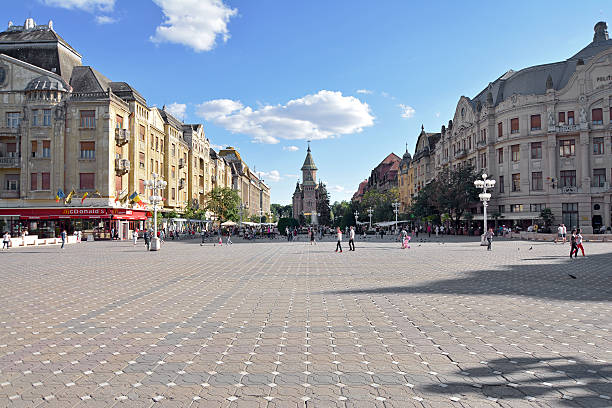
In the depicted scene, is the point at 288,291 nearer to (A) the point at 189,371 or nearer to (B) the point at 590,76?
(A) the point at 189,371

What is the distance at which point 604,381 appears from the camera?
16.5 feet

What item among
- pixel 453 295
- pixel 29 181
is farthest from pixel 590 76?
pixel 29 181

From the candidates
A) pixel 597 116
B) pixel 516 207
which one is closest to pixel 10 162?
pixel 516 207

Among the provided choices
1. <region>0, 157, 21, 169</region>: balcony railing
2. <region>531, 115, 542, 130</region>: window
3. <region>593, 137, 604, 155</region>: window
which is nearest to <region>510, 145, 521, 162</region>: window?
<region>531, 115, 542, 130</region>: window

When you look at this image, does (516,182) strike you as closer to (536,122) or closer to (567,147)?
(567,147)

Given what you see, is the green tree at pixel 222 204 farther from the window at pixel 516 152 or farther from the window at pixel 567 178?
the window at pixel 567 178

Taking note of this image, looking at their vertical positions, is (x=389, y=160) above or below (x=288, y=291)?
above

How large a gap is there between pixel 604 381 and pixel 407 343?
2.49m

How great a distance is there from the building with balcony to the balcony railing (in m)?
57.5

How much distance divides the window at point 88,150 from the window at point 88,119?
6.08 feet

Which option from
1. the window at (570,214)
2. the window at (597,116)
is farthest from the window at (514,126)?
the window at (570,214)

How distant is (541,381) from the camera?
507cm

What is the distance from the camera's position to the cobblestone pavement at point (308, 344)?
15.7 feet

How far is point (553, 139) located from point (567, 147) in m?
2.07
